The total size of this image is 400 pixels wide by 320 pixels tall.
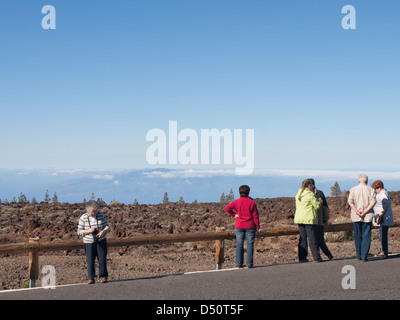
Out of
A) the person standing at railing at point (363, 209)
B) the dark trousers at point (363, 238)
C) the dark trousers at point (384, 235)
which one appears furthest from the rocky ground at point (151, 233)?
the person standing at railing at point (363, 209)

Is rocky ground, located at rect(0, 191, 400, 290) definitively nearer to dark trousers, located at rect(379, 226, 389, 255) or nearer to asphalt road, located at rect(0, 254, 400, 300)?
dark trousers, located at rect(379, 226, 389, 255)

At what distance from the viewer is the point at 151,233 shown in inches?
974

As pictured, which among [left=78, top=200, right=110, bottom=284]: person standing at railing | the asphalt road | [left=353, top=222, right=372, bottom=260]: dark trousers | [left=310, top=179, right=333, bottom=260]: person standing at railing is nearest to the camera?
the asphalt road

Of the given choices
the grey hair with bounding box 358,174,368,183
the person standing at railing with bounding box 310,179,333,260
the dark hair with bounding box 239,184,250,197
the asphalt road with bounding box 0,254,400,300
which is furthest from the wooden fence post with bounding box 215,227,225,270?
the grey hair with bounding box 358,174,368,183

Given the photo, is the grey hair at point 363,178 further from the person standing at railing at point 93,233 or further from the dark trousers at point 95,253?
the dark trousers at point 95,253

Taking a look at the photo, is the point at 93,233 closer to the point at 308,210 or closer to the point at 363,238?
the point at 308,210

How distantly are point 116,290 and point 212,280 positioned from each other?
197cm

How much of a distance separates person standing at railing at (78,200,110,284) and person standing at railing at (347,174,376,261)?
5.90m


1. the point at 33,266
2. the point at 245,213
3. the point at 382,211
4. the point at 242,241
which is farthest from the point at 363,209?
the point at 33,266

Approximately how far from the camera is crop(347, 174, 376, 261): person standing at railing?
480 inches

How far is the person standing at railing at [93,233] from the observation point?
33.2 feet
